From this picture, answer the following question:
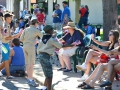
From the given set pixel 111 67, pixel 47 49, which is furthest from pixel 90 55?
pixel 47 49

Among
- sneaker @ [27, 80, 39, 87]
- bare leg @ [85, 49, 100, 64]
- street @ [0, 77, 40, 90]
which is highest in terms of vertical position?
bare leg @ [85, 49, 100, 64]

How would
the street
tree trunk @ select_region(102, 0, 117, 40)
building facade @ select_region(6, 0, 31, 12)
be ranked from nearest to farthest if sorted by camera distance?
the street
tree trunk @ select_region(102, 0, 117, 40)
building facade @ select_region(6, 0, 31, 12)

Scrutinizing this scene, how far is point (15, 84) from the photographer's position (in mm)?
10516

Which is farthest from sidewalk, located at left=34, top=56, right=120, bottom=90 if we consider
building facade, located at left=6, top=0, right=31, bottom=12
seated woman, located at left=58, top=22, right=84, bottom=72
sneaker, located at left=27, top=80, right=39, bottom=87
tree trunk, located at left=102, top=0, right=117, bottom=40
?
building facade, located at left=6, top=0, right=31, bottom=12

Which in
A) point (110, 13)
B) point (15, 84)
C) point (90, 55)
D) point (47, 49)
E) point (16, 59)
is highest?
point (110, 13)

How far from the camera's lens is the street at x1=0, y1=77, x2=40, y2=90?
1000 cm

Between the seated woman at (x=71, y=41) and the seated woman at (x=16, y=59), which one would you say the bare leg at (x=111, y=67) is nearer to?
the seated woman at (x=71, y=41)

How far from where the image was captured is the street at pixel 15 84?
10.0 m

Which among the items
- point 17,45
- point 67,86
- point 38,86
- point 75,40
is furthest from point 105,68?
point 17,45

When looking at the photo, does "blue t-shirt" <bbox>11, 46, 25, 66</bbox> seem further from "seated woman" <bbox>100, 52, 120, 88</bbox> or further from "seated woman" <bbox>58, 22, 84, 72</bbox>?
"seated woman" <bbox>100, 52, 120, 88</bbox>

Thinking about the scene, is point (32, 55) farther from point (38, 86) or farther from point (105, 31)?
point (105, 31)

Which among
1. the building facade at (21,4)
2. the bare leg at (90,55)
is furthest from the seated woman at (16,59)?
the building facade at (21,4)

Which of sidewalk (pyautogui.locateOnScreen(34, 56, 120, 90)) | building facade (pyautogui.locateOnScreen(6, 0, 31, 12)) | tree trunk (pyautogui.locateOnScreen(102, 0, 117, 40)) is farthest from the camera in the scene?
building facade (pyautogui.locateOnScreen(6, 0, 31, 12))

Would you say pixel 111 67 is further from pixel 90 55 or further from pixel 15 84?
pixel 15 84
